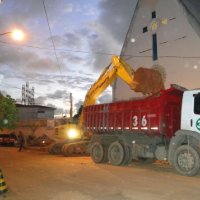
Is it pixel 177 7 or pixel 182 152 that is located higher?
pixel 177 7

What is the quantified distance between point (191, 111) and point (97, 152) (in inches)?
251

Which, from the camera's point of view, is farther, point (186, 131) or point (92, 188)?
point (186, 131)

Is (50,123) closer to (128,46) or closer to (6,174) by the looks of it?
(128,46)

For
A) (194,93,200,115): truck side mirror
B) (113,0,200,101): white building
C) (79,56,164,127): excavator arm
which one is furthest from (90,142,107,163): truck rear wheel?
(113,0,200,101): white building

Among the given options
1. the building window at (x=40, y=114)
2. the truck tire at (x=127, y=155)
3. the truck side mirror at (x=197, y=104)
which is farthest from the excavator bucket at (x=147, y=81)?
the building window at (x=40, y=114)

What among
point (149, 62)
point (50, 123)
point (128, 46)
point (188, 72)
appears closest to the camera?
point (188, 72)

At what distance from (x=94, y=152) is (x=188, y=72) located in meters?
12.0

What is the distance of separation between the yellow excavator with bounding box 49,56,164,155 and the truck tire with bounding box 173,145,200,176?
3.54 meters

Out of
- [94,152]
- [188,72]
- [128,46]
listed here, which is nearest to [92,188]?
[94,152]

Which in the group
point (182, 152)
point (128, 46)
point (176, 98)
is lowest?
point (182, 152)

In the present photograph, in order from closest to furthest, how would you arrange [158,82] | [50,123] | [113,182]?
1. [113,182]
2. [158,82]
3. [50,123]

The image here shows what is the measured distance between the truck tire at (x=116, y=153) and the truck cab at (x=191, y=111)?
3916 millimetres

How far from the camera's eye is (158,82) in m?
18.1

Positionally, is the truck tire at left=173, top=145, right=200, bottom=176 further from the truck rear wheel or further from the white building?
the white building
